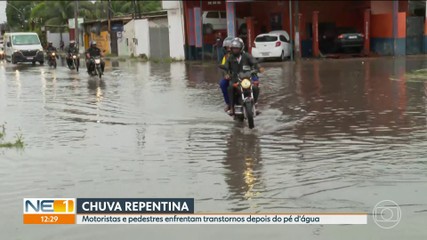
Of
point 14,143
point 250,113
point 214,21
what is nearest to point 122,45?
point 214,21

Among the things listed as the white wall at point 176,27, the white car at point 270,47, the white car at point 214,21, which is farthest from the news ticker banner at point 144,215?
the white car at point 214,21

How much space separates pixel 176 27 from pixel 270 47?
346 inches

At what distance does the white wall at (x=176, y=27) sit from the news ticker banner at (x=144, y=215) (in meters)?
31.9

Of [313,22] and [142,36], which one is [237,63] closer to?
[313,22]

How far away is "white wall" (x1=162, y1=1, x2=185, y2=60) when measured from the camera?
36.8 metres

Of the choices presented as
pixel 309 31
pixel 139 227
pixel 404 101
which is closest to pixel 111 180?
pixel 139 227

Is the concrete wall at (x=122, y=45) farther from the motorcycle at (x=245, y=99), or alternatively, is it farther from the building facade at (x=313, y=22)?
the motorcycle at (x=245, y=99)

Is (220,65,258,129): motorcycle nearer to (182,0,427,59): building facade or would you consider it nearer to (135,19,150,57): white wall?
(182,0,427,59): building facade

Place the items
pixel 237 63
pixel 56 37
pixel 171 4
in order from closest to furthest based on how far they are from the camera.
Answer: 1. pixel 237 63
2. pixel 171 4
3. pixel 56 37

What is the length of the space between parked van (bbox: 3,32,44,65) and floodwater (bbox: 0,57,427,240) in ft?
73.6

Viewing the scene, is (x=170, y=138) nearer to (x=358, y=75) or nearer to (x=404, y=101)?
(x=404, y=101)

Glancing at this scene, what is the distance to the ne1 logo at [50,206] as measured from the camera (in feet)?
17.7

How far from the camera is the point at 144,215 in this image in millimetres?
5230

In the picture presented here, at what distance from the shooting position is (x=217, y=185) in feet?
21.2
